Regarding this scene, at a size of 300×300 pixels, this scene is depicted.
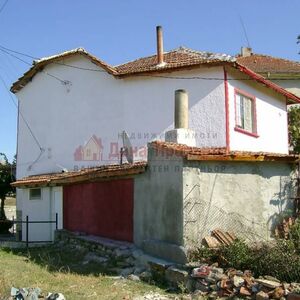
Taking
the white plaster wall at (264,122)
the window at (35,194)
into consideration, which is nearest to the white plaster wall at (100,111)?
the white plaster wall at (264,122)

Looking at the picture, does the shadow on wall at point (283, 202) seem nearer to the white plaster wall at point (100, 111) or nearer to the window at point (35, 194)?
the white plaster wall at point (100, 111)

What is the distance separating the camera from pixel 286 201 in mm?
11820

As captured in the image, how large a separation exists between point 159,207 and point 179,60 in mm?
7614

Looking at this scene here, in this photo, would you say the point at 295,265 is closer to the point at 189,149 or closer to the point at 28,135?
the point at 189,149

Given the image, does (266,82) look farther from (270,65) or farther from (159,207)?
(270,65)

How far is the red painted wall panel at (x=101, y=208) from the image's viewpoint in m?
12.4

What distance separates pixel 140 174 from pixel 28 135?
12001mm

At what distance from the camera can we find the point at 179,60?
1644cm

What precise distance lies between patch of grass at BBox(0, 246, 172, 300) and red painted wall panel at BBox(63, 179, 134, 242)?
120 cm

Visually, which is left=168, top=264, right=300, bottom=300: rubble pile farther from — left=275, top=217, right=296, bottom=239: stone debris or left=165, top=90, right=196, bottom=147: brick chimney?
left=165, top=90, right=196, bottom=147: brick chimney

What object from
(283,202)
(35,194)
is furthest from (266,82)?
(35,194)

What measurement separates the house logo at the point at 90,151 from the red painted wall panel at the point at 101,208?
1.96m

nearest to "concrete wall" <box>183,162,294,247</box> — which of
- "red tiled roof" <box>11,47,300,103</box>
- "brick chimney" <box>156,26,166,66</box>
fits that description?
"red tiled roof" <box>11,47,300,103</box>

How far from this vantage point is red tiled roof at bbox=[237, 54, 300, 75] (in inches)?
998
